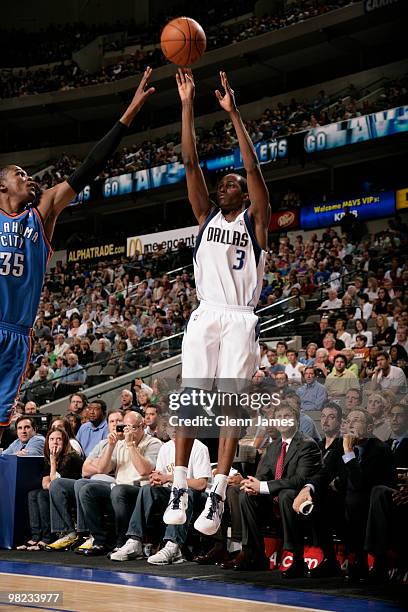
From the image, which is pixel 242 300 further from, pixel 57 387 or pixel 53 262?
pixel 53 262

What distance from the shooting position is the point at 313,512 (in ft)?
22.9

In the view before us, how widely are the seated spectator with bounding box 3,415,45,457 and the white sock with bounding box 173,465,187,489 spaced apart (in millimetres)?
4543

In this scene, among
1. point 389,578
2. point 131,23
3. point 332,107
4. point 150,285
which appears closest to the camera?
point 389,578

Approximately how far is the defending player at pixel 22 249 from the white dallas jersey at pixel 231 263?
3.54 ft

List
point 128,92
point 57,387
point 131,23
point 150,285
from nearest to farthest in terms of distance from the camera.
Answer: point 57,387 → point 150,285 → point 128,92 → point 131,23

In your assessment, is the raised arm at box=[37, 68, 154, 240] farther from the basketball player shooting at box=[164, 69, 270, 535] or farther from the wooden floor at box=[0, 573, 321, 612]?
the wooden floor at box=[0, 573, 321, 612]

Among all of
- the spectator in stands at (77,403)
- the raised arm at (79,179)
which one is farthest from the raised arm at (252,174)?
the spectator in stands at (77,403)

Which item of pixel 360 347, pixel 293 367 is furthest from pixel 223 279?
pixel 360 347

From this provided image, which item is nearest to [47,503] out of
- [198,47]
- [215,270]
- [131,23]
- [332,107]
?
[215,270]

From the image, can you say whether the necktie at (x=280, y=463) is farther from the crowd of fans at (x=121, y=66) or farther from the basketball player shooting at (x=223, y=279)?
the crowd of fans at (x=121, y=66)

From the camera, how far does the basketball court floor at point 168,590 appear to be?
5.64 m

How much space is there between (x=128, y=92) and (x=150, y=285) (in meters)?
12.4

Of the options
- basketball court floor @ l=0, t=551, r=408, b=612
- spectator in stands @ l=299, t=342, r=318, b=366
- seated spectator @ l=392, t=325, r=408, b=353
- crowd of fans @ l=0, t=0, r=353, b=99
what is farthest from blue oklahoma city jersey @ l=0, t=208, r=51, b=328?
crowd of fans @ l=0, t=0, r=353, b=99

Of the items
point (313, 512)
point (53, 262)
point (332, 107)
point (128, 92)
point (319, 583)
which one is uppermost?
point (128, 92)
